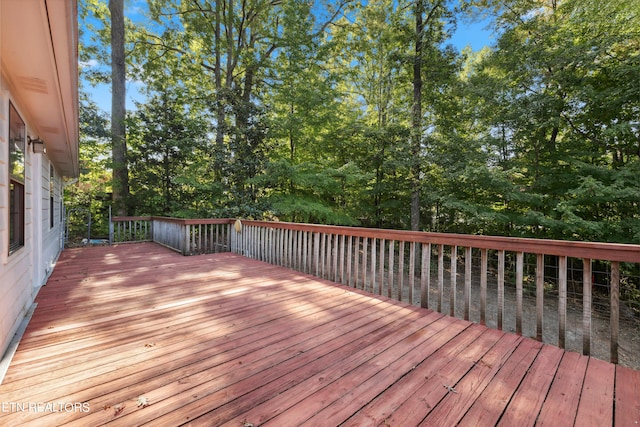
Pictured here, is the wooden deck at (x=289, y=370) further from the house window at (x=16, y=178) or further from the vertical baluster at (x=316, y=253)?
the vertical baluster at (x=316, y=253)

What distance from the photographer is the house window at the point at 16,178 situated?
89.4 inches

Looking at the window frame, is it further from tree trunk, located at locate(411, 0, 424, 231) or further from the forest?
tree trunk, located at locate(411, 0, 424, 231)

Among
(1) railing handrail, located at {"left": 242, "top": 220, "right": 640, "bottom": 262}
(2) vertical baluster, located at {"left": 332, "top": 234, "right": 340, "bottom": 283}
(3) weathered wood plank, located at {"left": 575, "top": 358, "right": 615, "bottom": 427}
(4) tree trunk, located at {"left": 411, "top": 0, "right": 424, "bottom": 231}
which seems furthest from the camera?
(4) tree trunk, located at {"left": 411, "top": 0, "right": 424, "bottom": 231}

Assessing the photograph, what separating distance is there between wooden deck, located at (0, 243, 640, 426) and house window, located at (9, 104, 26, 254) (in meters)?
0.76

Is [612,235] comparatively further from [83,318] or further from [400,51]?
[83,318]

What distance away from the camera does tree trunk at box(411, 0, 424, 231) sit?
8.58 m

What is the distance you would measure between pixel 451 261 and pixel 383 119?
30.3 feet

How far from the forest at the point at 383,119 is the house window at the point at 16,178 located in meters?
5.34

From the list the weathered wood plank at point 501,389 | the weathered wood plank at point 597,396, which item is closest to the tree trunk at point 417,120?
the weathered wood plank at point 501,389

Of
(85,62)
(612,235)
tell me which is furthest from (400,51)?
(85,62)

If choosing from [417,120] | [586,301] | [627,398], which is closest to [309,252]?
[586,301]

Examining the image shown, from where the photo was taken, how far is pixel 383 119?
1071 centimetres

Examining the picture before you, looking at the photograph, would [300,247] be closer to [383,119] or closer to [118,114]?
[383,119]

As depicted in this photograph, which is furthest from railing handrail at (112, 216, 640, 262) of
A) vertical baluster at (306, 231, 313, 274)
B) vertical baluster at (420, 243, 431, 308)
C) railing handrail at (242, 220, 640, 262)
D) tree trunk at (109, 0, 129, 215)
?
tree trunk at (109, 0, 129, 215)
